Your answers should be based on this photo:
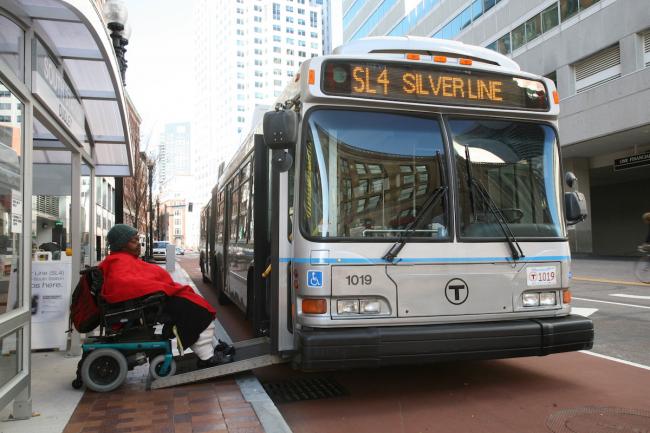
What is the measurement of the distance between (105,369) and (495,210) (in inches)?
156

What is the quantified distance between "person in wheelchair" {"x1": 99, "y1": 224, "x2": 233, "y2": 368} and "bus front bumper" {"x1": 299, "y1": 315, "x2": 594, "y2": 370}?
127 centimetres

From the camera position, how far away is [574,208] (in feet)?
18.0

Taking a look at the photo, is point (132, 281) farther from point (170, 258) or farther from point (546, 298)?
point (170, 258)

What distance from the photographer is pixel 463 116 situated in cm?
523

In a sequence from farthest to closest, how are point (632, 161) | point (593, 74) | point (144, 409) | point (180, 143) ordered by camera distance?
point (180, 143) < point (632, 161) < point (593, 74) < point (144, 409)

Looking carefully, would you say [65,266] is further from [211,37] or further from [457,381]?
[211,37]

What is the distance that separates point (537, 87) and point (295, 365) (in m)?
3.60

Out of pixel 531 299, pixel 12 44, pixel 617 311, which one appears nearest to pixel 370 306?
pixel 531 299

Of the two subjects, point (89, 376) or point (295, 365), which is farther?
point (89, 376)

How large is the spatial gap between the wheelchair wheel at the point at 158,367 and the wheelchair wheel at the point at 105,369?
243mm

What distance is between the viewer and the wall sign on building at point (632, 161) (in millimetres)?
25469

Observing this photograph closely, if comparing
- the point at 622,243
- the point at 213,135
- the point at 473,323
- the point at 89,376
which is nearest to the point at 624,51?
the point at 622,243

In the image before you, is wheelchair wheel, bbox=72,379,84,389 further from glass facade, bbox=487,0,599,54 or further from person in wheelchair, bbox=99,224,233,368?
glass facade, bbox=487,0,599,54

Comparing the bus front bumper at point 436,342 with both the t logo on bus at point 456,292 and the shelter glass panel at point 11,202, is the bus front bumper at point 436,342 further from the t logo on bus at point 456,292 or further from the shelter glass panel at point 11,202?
the shelter glass panel at point 11,202
